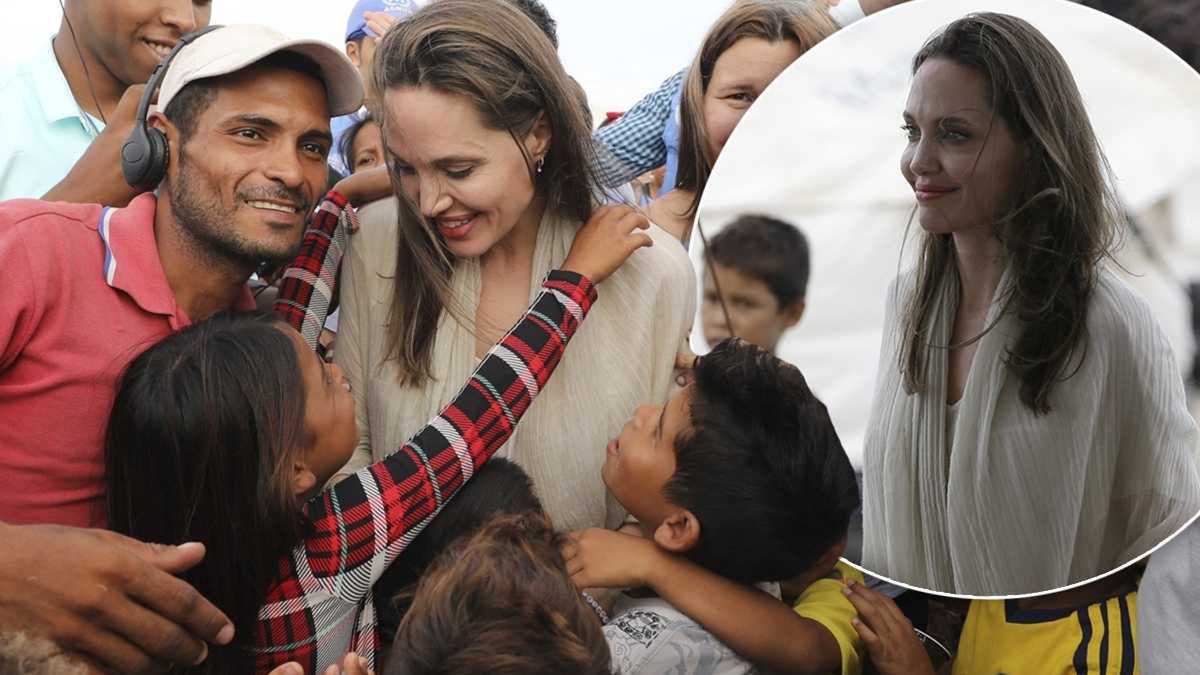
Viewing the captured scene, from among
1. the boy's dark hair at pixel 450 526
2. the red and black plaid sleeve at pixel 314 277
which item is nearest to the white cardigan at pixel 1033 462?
the boy's dark hair at pixel 450 526

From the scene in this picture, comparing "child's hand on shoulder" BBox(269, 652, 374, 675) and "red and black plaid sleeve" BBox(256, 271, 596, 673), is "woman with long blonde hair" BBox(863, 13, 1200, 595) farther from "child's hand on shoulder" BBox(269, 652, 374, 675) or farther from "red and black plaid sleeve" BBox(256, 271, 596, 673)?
"child's hand on shoulder" BBox(269, 652, 374, 675)

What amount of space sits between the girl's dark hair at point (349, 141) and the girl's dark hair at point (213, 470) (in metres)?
1.65

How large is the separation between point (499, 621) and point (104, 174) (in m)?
1.03

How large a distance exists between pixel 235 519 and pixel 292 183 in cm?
49

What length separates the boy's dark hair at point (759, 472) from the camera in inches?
63.6

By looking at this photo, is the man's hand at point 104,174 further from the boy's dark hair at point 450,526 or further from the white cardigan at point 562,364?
the boy's dark hair at point 450,526

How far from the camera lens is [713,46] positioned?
1.98 m

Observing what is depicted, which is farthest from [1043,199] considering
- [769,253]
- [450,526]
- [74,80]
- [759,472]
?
[74,80]

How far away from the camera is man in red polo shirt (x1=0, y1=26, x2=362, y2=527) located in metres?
1.50

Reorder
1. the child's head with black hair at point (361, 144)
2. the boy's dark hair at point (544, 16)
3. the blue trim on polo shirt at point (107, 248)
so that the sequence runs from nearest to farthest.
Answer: the blue trim on polo shirt at point (107, 248) → the boy's dark hair at point (544, 16) → the child's head with black hair at point (361, 144)

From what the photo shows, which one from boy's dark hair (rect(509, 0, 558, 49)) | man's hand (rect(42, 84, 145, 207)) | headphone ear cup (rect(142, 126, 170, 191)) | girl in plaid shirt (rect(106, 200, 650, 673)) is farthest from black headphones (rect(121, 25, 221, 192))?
boy's dark hair (rect(509, 0, 558, 49))

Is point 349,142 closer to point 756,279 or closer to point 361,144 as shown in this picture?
point 361,144

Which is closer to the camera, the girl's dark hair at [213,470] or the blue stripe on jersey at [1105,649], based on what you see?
the girl's dark hair at [213,470]

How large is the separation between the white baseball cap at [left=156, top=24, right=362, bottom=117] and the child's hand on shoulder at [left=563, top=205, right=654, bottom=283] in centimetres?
40
